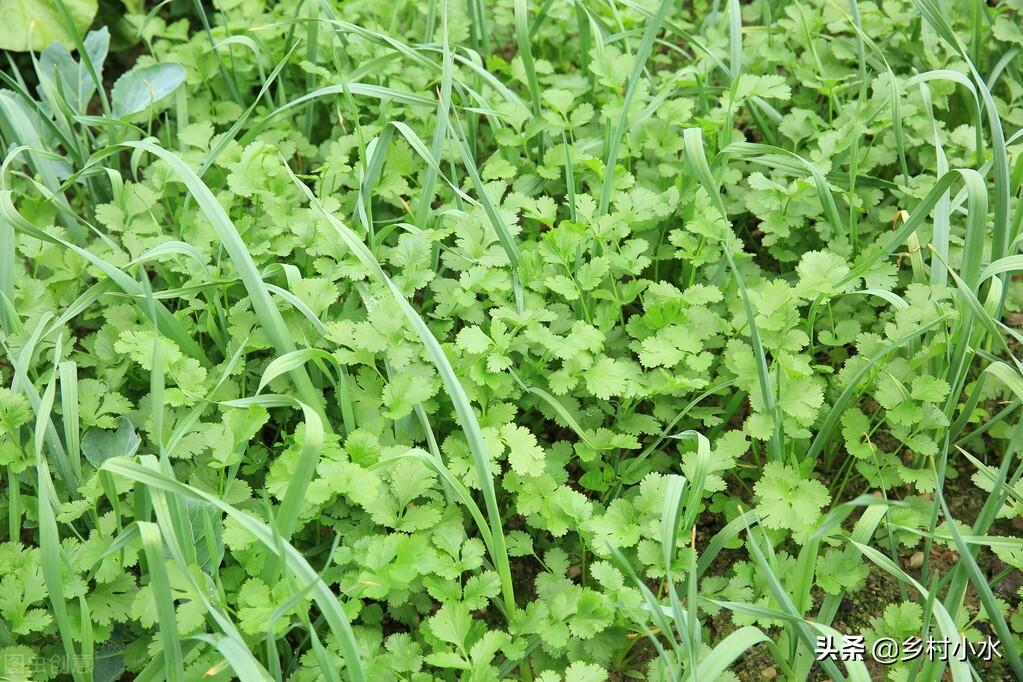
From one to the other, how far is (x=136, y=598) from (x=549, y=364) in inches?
34.1

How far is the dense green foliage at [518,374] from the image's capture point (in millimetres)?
1494

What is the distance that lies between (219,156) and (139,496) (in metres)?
0.85

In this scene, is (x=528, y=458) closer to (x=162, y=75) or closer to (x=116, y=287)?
(x=116, y=287)

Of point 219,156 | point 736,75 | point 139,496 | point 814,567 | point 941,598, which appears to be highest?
point 736,75

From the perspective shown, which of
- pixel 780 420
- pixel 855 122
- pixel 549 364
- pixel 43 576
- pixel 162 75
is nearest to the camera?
pixel 43 576

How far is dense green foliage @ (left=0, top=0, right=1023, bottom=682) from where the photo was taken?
1494 mm

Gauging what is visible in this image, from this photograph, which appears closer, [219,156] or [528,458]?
[528,458]

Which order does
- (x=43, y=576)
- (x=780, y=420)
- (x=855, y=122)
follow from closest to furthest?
(x=43, y=576) → (x=780, y=420) → (x=855, y=122)

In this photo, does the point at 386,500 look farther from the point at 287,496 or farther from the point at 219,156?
the point at 219,156

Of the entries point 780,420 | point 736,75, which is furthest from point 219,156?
point 780,420

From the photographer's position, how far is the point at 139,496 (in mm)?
1538

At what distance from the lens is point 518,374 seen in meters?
1.79

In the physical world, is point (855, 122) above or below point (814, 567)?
above

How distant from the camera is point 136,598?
1.47 meters
